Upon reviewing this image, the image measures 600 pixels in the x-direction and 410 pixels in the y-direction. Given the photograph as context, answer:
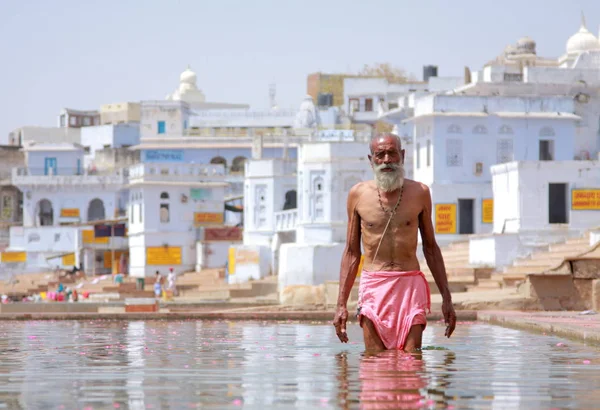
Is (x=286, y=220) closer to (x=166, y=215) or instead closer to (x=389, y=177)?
(x=166, y=215)

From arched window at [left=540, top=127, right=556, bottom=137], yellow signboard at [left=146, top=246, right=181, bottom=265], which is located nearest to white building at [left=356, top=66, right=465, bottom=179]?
yellow signboard at [left=146, top=246, right=181, bottom=265]

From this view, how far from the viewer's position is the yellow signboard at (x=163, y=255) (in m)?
58.8

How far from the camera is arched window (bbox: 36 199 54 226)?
75.6 m

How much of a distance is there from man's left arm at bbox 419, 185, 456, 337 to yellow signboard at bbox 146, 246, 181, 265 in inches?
1971

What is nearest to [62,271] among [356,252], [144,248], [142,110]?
[144,248]

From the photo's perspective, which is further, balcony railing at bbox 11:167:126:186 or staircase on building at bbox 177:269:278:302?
balcony railing at bbox 11:167:126:186

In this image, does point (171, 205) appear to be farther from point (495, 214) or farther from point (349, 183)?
point (495, 214)

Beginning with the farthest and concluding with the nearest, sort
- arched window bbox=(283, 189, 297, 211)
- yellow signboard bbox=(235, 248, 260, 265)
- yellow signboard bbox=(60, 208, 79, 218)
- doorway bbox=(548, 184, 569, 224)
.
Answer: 1. yellow signboard bbox=(60, 208, 79, 218)
2. arched window bbox=(283, 189, 297, 211)
3. yellow signboard bbox=(235, 248, 260, 265)
4. doorway bbox=(548, 184, 569, 224)

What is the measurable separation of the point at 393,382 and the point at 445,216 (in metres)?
36.6

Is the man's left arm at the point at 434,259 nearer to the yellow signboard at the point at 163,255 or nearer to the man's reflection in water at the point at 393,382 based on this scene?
the man's reflection in water at the point at 393,382

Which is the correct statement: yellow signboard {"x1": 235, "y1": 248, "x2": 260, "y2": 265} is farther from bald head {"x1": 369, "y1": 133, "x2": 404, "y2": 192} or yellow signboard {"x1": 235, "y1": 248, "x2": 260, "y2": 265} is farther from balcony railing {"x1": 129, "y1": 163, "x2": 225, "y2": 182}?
bald head {"x1": 369, "y1": 133, "x2": 404, "y2": 192}

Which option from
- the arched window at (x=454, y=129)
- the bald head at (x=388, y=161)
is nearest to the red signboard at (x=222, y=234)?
the arched window at (x=454, y=129)

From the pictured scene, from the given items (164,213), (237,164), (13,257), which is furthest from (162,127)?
(164,213)

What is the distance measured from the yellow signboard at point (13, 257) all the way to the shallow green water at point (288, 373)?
59.2 meters
